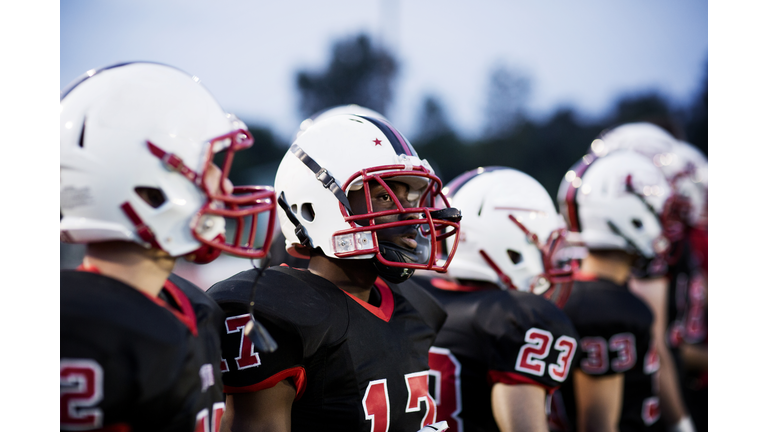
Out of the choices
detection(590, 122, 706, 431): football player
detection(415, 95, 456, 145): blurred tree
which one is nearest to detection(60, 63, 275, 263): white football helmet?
detection(590, 122, 706, 431): football player

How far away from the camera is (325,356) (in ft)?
5.36

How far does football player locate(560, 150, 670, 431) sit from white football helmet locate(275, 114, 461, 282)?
1203 millimetres

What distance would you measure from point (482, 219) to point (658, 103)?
11.5 m

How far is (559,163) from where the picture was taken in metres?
15.6

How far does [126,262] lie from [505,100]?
1727cm

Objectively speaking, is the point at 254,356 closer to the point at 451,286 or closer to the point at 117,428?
the point at 117,428

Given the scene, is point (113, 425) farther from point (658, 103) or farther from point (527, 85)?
point (527, 85)

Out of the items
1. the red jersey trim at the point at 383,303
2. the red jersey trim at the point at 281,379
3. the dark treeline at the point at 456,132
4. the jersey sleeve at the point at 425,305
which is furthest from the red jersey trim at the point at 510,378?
the dark treeline at the point at 456,132

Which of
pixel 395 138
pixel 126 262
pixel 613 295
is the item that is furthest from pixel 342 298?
pixel 613 295

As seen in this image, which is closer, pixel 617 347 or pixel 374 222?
pixel 374 222

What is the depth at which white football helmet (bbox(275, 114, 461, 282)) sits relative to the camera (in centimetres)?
173

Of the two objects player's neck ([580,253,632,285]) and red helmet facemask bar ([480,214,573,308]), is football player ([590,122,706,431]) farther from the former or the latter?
red helmet facemask bar ([480,214,573,308])

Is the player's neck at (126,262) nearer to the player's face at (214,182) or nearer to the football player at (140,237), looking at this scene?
the football player at (140,237)

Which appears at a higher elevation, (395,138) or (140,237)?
(395,138)
